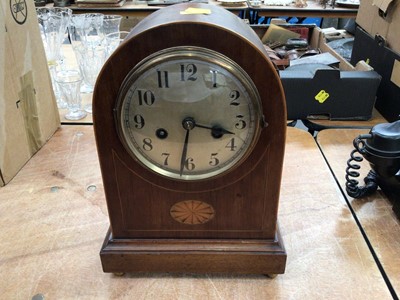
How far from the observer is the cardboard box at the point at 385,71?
1151mm

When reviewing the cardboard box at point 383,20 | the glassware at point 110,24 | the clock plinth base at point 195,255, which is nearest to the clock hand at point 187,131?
the clock plinth base at point 195,255

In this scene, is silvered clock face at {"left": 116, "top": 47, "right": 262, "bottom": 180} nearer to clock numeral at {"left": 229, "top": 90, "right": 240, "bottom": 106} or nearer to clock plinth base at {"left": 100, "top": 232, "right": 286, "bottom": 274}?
clock numeral at {"left": 229, "top": 90, "right": 240, "bottom": 106}

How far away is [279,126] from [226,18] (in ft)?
0.57

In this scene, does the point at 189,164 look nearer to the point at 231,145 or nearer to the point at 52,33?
the point at 231,145

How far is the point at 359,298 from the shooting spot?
0.63m

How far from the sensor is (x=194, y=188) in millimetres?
622

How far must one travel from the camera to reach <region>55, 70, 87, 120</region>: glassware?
1143 millimetres

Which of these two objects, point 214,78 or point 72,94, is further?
point 72,94

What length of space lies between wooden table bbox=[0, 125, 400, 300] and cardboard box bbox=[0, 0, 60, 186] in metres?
0.05

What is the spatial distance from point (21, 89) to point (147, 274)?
0.55 m

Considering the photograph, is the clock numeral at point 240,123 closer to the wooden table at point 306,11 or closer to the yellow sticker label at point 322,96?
the yellow sticker label at point 322,96

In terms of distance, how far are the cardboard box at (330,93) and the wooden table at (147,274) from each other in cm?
24

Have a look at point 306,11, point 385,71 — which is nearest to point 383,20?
point 385,71

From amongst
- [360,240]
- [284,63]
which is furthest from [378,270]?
[284,63]
